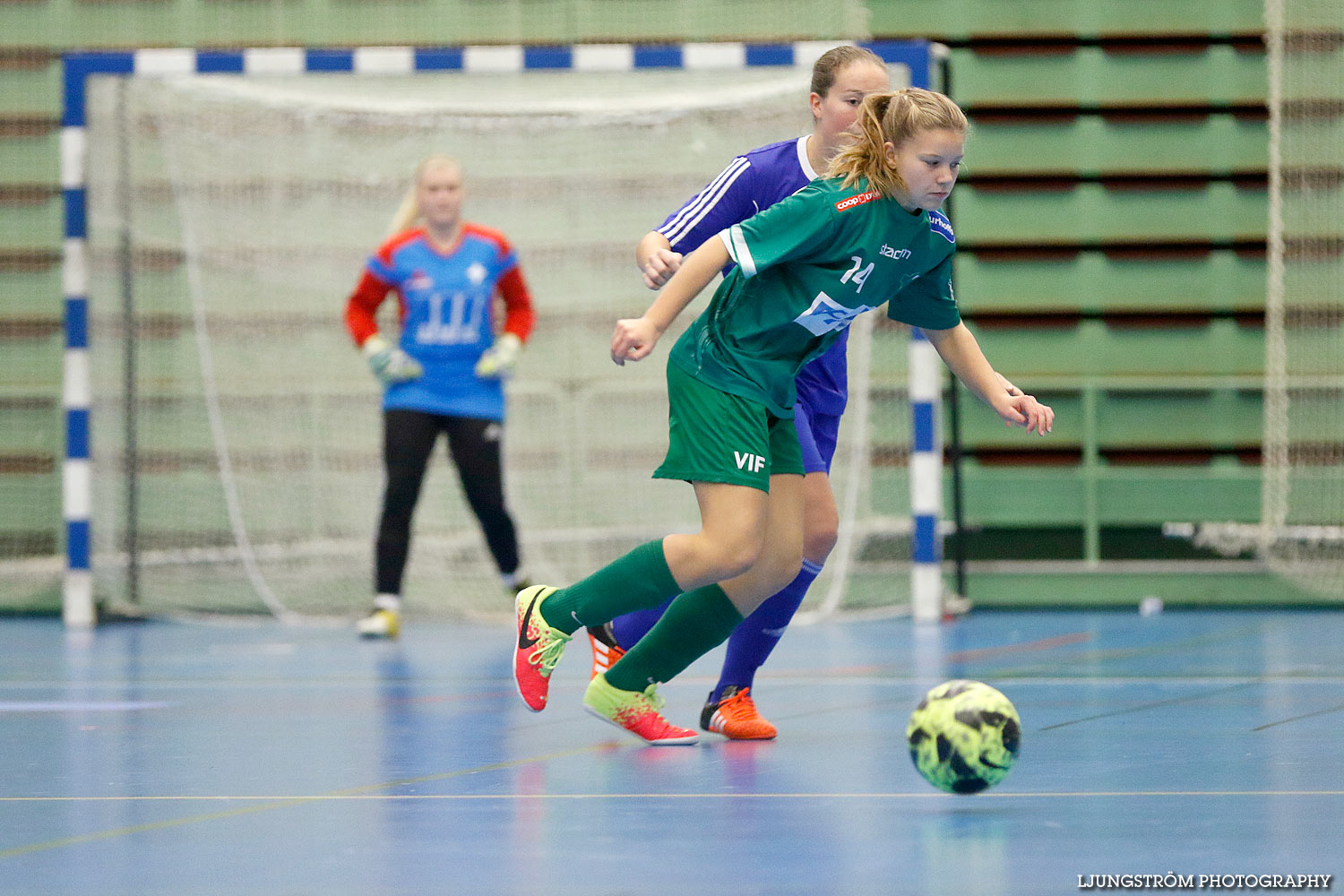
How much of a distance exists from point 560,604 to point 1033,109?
536 centimetres

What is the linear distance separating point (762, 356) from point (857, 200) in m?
0.38

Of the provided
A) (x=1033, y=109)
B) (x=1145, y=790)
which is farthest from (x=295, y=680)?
(x=1033, y=109)

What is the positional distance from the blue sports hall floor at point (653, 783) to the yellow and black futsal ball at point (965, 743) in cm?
7

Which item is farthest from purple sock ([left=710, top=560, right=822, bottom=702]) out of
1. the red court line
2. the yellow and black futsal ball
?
the red court line

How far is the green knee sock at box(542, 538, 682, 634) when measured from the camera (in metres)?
3.52

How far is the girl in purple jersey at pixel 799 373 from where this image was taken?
3883 mm

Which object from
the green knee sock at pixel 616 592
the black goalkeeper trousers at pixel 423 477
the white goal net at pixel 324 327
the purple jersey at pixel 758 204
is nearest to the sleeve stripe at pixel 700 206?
the purple jersey at pixel 758 204

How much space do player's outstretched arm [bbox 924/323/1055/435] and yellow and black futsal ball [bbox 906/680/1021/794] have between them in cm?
71

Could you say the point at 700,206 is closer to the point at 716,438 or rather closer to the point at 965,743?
the point at 716,438

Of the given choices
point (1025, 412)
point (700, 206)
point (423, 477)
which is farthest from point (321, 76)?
Result: point (1025, 412)

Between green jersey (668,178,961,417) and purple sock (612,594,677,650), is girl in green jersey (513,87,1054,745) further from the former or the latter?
purple sock (612,594,677,650)

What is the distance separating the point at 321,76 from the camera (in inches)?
303

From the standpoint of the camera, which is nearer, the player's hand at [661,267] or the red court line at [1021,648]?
the player's hand at [661,267]

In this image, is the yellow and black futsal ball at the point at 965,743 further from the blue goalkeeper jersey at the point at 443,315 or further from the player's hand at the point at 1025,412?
the blue goalkeeper jersey at the point at 443,315
